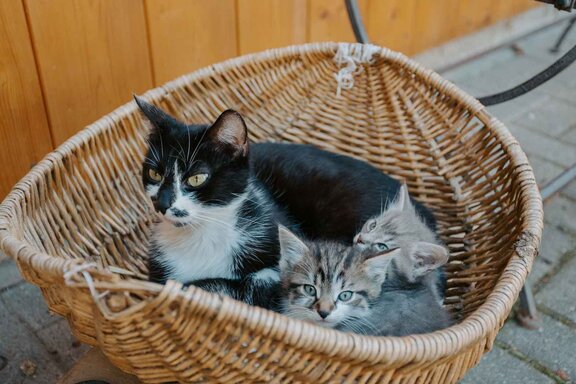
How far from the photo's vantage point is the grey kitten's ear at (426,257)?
1085 mm

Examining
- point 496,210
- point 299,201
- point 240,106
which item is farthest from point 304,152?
point 496,210

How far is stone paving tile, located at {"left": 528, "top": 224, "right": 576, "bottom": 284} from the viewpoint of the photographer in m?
Result: 1.82

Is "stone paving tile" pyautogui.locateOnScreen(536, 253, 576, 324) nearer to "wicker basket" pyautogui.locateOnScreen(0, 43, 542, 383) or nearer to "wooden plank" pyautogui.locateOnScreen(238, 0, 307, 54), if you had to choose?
"wicker basket" pyautogui.locateOnScreen(0, 43, 542, 383)

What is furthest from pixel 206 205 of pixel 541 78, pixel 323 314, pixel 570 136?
pixel 570 136

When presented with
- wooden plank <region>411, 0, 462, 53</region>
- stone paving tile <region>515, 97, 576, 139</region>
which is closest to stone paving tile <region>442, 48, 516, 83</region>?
wooden plank <region>411, 0, 462, 53</region>

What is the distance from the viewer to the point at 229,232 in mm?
1197

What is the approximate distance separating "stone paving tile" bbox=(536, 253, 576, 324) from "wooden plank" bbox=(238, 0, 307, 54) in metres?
1.18

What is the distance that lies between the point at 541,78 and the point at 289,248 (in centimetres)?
83

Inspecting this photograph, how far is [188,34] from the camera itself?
1843mm

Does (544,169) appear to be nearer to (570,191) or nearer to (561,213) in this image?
(570,191)

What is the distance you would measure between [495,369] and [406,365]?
757 millimetres

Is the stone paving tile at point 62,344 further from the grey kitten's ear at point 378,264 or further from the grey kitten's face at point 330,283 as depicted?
the grey kitten's ear at point 378,264

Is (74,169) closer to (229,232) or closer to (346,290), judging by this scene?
(229,232)

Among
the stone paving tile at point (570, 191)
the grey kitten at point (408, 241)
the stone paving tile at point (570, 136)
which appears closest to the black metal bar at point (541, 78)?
the grey kitten at point (408, 241)
